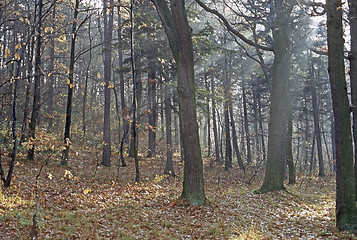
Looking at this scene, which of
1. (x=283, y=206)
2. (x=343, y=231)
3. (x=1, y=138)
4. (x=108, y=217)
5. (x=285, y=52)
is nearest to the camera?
(x=343, y=231)

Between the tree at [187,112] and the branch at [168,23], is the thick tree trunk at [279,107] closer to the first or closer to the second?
the tree at [187,112]

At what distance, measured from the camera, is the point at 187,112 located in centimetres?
831

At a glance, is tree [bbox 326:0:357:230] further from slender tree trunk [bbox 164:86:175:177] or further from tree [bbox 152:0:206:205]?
slender tree trunk [bbox 164:86:175:177]

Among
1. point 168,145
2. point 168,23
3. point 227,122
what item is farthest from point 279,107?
point 227,122

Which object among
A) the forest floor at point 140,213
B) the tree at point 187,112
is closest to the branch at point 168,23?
the tree at point 187,112

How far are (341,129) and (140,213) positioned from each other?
5538 mm

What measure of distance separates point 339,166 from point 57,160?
12.1 meters

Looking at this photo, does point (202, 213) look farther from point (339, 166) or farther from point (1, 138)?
point (1, 138)

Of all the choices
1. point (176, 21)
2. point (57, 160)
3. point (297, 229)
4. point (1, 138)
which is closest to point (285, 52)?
point (176, 21)

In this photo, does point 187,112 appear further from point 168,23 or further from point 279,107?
point 279,107

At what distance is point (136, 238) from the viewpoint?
5387mm

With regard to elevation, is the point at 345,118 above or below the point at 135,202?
above

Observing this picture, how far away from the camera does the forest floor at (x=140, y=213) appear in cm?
554

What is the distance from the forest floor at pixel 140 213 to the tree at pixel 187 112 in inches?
21.8
